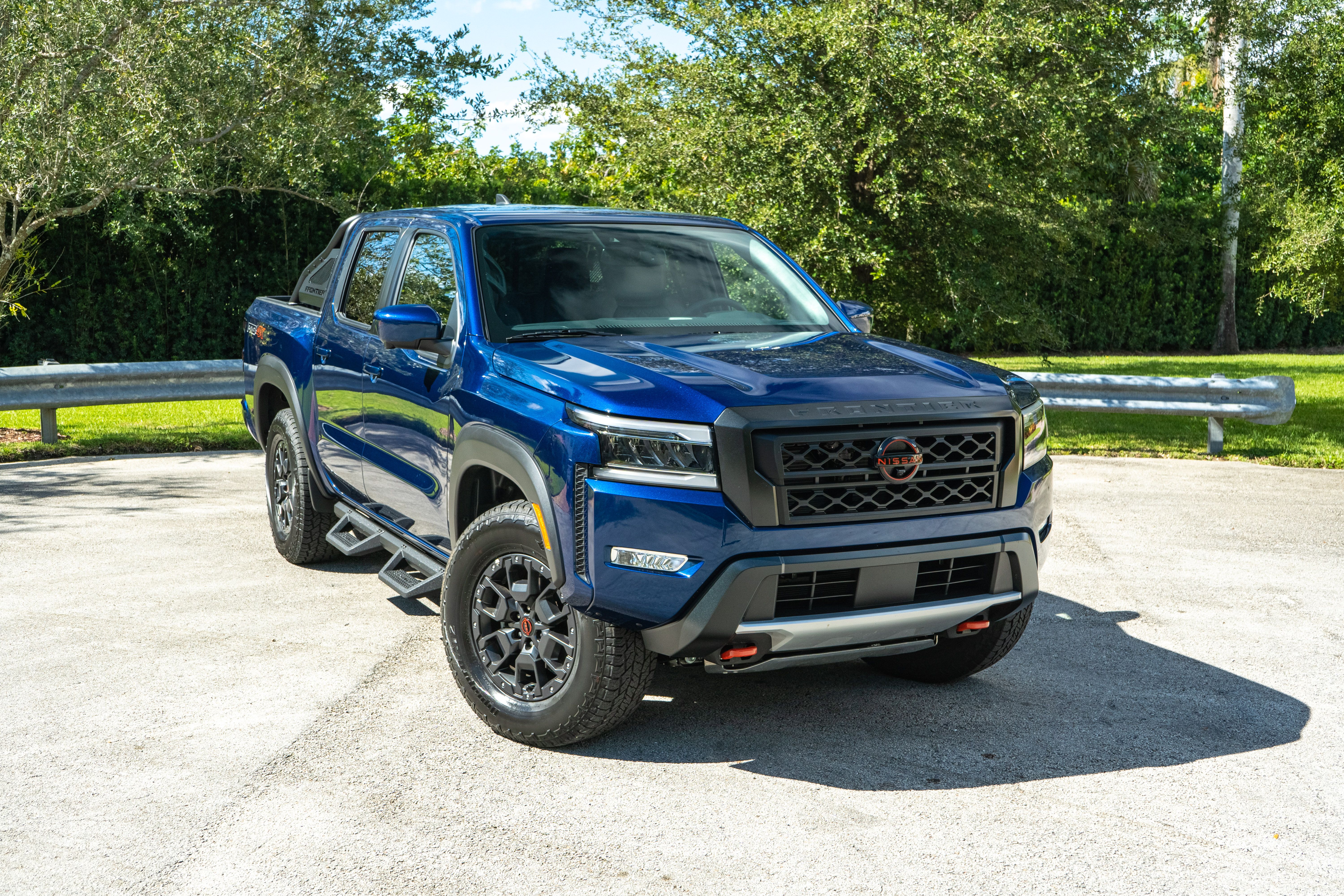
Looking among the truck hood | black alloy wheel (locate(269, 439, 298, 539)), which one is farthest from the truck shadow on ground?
Result: black alloy wheel (locate(269, 439, 298, 539))

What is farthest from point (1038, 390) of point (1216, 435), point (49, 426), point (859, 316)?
point (49, 426)

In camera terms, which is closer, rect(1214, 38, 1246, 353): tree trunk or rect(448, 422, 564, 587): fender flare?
rect(448, 422, 564, 587): fender flare

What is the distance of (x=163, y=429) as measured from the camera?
12.8 m

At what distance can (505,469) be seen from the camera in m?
4.38

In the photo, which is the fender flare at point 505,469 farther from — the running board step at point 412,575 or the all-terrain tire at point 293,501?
the all-terrain tire at point 293,501

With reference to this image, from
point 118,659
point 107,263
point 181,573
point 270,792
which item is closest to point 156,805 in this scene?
point 270,792

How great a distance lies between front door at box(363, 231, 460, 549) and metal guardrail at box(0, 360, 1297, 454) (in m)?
6.91

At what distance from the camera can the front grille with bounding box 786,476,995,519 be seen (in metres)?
4.01

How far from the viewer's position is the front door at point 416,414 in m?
5.03

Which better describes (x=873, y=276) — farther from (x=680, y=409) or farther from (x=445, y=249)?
(x=680, y=409)

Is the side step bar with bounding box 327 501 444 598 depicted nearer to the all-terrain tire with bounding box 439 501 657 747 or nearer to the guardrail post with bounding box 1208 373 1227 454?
the all-terrain tire with bounding box 439 501 657 747

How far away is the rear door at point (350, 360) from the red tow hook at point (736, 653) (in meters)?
2.54

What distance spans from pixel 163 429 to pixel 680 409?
10.3 metres

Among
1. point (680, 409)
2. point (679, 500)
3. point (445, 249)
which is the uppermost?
point (445, 249)
